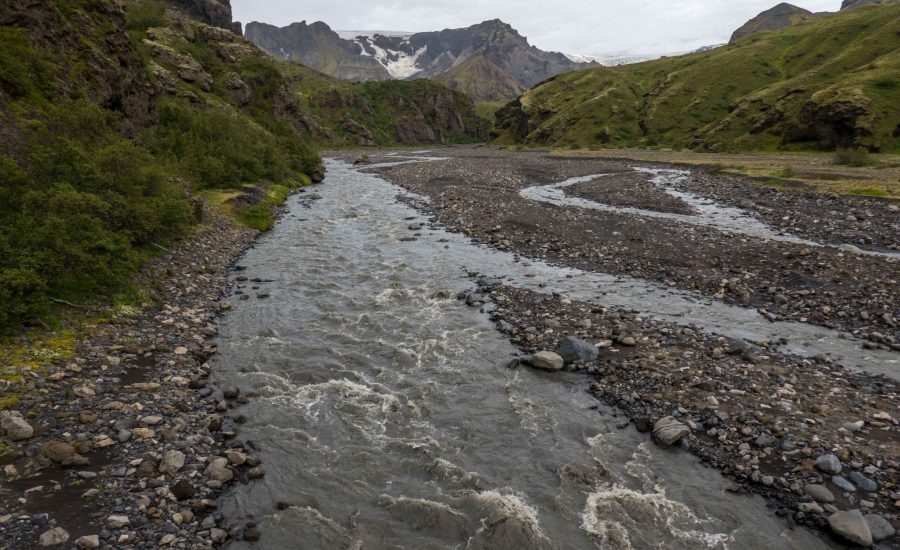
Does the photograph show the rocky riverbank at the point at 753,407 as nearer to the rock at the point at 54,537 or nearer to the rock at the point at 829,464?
the rock at the point at 829,464

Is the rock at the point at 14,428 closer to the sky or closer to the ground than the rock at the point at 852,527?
closer to the sky

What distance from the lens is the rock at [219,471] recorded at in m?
10.9

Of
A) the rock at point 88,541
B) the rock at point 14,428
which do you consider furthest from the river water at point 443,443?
the rock at point 14,428

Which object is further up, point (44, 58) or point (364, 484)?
point (44, 58)

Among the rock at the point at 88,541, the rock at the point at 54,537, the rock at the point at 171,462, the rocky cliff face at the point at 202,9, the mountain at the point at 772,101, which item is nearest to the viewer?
the rock at the point at 54,537

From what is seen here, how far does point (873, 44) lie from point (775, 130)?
49791 mm

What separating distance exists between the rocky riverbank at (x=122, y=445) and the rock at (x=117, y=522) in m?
0.02

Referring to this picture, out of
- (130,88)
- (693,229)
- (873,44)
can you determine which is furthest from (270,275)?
(873,44)

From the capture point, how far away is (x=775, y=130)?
372ft

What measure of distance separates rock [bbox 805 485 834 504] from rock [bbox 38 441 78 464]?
17702mm

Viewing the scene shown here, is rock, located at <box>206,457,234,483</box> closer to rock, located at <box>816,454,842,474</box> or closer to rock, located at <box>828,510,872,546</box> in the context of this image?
rock, located at <box>828,510,872,546</box>

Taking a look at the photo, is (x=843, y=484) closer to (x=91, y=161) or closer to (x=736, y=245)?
(x=736, y=245)

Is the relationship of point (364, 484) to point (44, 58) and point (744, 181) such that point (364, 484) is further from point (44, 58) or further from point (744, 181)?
point (744, 181)

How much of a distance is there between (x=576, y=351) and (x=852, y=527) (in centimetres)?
890
